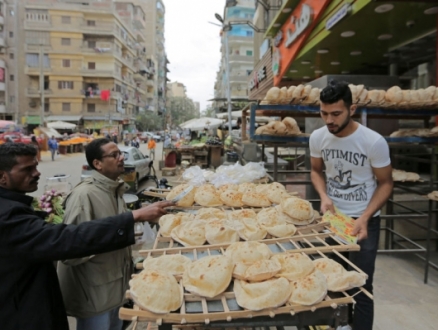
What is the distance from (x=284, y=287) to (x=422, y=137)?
3805 millimetres

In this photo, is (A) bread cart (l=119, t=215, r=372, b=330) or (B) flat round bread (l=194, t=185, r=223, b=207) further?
(B) flat round bread (l=194, t=185, r=223, b=207)

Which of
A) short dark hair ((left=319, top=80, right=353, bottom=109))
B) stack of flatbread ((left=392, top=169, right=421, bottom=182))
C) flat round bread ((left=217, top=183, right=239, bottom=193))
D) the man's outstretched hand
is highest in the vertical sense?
short dark hair ((left=319, top=80, right=353, bottom=109))

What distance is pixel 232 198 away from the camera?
10.7 ft

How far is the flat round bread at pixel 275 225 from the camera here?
7.88 feet

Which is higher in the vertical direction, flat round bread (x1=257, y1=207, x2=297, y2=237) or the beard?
the beard

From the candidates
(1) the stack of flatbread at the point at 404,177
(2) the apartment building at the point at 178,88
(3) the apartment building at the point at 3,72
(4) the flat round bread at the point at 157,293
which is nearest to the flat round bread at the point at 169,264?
(4) the flat round bread at the point at 157,293

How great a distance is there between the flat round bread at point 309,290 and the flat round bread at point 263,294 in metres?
0.03

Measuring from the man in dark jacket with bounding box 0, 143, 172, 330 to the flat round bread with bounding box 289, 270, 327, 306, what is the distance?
0.92 metres

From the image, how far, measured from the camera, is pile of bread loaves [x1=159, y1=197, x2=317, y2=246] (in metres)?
2.27

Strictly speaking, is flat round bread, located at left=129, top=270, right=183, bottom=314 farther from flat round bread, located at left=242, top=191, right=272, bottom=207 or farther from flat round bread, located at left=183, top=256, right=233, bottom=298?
flat round bread, located at left=242, top=191, right=272, bottom=207

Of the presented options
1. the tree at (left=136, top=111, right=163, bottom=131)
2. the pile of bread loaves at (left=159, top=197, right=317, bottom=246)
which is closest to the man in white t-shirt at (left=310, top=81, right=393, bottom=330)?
the pile of bread loaves at (left=159, top=197, right=317, bottom=246)

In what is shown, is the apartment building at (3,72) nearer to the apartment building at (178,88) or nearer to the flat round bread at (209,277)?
the flat round bread at (209,277)

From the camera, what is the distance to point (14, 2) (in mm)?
49406

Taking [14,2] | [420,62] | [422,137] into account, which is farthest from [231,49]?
[422,137]
